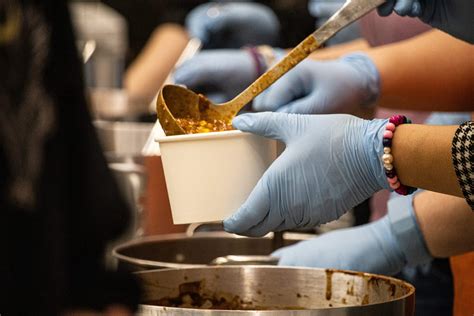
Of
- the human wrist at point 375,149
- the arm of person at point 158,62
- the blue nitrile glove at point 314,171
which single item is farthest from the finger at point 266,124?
the arm of person at point 158,62

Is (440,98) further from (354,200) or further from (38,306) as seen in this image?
(38,306)

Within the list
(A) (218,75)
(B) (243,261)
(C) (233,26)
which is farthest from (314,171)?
(C) (233,26)

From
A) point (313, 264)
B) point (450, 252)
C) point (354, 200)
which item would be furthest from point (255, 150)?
point (450, 252)

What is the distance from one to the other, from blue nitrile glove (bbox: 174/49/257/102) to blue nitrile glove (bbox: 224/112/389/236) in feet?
2.74

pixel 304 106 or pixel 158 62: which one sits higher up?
pixel 158 62

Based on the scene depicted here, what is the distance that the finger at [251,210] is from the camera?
4.26 ft

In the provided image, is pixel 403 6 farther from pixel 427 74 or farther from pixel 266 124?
pixel 427 74

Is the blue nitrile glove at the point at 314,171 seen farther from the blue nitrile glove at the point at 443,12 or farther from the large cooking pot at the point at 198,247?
the large cooking pot at the point at 198,247

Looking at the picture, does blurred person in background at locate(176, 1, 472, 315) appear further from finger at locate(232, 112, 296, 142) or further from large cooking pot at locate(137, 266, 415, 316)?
finger at locate(232, 112, 296, 142)

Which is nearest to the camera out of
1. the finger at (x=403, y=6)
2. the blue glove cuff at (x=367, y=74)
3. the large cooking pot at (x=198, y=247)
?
the finger at (x=403, y=6)

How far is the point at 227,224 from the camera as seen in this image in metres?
1.31

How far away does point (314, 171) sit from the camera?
4.38ft

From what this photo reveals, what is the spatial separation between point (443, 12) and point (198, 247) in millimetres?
695

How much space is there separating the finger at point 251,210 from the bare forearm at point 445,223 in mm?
446
